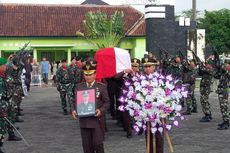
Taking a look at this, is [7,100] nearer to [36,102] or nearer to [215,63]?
[215,63]

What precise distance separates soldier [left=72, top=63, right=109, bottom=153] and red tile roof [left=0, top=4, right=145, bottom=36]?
35.2 m

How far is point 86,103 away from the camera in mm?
7410

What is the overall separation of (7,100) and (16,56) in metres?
3.41

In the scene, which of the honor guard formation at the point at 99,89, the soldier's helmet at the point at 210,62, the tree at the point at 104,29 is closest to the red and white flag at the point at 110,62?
the honor guard formation at the point at 99,89

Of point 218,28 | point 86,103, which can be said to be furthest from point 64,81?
point 218,28

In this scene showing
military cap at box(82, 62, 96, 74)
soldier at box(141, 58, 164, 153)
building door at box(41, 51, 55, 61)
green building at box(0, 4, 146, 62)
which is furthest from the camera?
building door at box(41, 51, 55, 61)

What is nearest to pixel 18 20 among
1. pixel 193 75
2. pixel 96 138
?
pixel 193 75

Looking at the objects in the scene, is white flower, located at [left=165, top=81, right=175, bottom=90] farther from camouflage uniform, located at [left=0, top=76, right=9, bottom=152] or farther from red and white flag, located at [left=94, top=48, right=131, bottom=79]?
red and white flag, located at [left=94, top=48, right=131, bottom=79]

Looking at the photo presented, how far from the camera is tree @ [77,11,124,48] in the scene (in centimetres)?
4103

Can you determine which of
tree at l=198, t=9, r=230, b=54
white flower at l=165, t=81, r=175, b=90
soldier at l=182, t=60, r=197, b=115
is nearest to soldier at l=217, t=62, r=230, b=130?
soldier at l=182, t=60, r=197, b=115

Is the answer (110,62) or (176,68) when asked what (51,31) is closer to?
(176,68)

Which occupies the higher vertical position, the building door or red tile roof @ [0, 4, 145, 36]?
red tile roof @ [0, 4, 145, 36]

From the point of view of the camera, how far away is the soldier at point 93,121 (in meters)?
7.43

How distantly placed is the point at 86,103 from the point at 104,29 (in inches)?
1338
